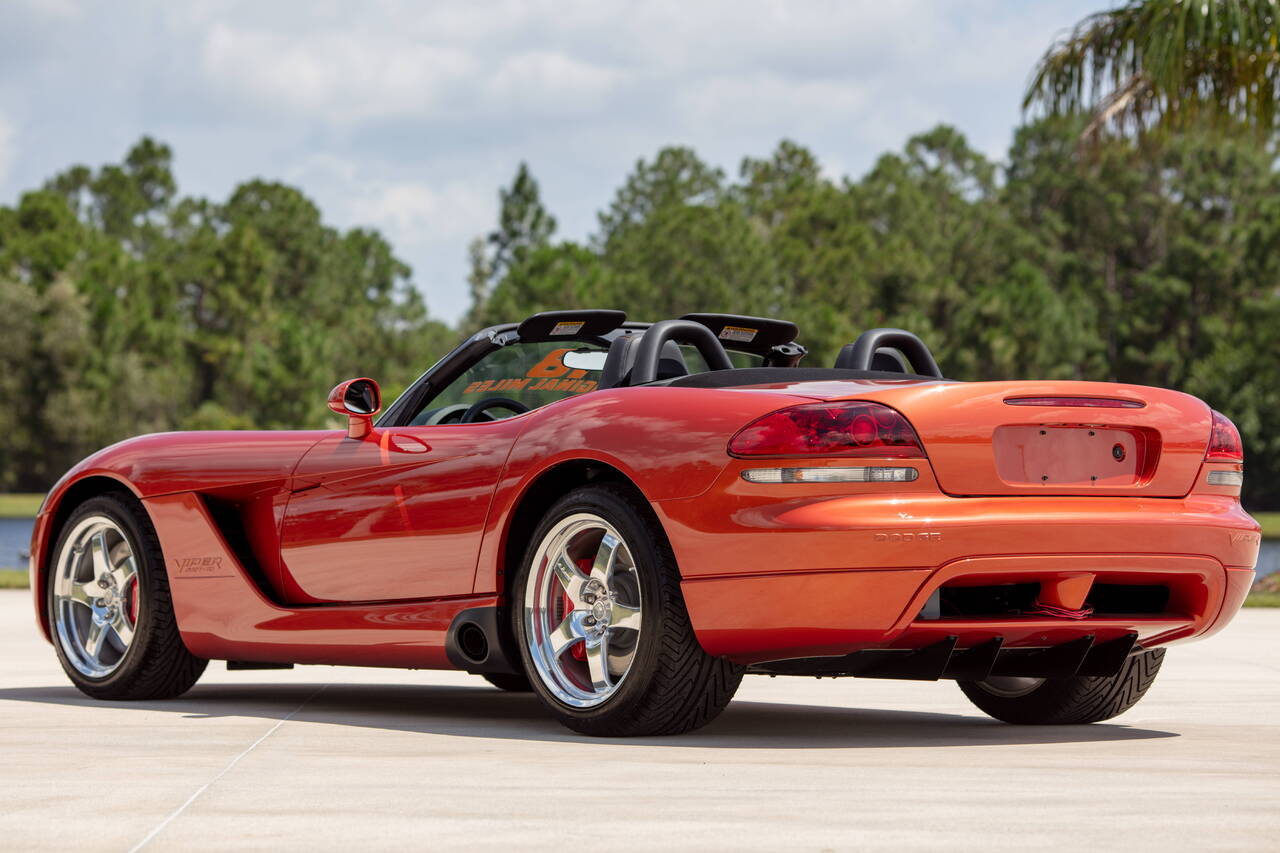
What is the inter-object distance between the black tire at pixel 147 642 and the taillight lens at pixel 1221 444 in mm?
3723

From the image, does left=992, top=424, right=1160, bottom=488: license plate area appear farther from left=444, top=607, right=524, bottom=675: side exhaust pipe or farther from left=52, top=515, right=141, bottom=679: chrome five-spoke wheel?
left=52, top=515, right=141, bottom=679: chrome five-spoke wheel

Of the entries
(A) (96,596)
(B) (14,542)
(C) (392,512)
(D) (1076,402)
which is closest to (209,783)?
(C) (392,512)

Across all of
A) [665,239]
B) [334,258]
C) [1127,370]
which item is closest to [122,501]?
[665,239]

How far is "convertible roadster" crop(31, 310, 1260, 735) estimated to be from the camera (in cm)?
513

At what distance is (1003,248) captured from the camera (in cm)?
8788

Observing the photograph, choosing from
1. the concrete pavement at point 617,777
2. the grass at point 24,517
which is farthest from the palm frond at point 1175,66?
the concrete pavement at point 617,777

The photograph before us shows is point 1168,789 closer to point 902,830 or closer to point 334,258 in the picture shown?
point 902,830

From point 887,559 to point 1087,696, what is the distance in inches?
67.2

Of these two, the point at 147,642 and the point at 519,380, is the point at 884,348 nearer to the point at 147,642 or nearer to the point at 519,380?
the point at 519,380

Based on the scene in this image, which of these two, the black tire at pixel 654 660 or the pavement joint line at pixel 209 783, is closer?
the pavement joint line at pixel 209 783

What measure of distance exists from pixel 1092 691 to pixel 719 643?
1.74 meters

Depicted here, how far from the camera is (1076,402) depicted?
5406 mm

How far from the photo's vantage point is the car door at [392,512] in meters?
5.97

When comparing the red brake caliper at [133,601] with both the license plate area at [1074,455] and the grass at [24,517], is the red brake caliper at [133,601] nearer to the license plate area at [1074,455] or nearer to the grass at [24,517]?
the license plate area at [1074,455]
